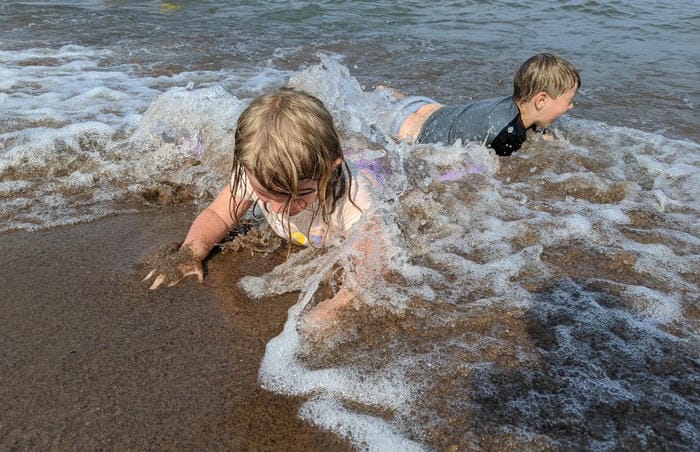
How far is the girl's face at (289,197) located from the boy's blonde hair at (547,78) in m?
2.50

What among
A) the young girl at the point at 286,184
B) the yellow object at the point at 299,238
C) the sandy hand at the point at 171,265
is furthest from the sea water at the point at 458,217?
the sandy hand at the point at 171,265

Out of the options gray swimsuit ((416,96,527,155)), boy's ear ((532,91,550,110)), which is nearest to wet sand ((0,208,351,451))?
gray swimsuit ((416,96,527,155))

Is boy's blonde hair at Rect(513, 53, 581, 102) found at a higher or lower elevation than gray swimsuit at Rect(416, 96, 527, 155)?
higher

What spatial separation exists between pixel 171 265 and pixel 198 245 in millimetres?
176

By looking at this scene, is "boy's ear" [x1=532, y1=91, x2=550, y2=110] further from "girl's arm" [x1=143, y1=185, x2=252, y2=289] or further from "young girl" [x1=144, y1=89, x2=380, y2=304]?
"girl's arm" [x1=143, y1=185, x2=252, y2=289]

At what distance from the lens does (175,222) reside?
10.7ft

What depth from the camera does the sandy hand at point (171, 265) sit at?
264 cm

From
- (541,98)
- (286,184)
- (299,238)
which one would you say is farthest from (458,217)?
(541,98)

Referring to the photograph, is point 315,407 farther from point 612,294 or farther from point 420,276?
point 612,294

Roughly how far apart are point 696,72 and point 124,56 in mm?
6851

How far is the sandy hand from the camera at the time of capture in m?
2.64

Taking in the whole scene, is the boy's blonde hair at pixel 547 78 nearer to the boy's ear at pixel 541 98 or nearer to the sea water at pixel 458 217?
the boy's ear at pixel 541 98

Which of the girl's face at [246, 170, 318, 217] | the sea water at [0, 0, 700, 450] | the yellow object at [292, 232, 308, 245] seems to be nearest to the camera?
the sea water at [0, 0, 700, 450]

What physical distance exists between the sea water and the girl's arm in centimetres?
32
